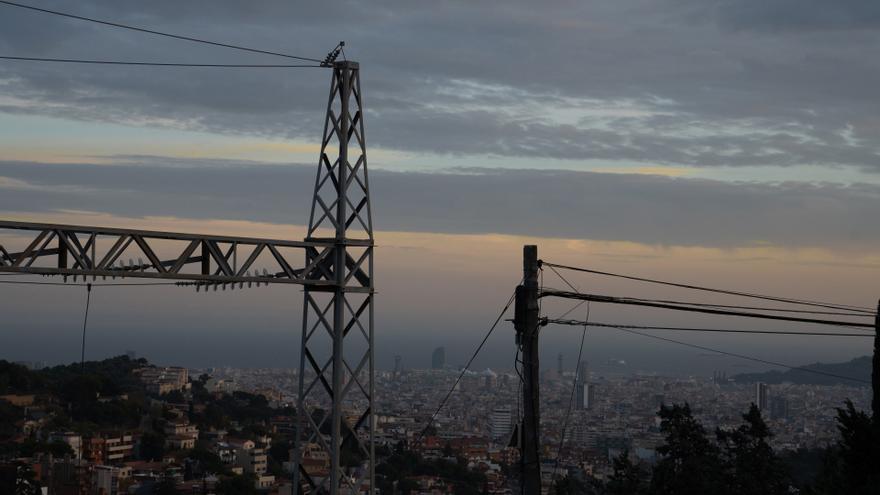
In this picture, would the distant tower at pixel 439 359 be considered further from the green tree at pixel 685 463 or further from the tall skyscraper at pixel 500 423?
the green tree at pixel 685 463

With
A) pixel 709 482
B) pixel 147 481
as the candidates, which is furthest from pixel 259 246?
pixel 147 481

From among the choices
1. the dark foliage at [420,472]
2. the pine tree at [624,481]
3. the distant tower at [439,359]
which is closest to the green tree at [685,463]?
the pine tree at [624,481]

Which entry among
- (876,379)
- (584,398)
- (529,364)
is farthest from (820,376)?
(529,364)

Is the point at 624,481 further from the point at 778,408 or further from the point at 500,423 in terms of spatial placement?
the point at 778,408

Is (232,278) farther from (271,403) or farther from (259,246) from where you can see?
(271,403)

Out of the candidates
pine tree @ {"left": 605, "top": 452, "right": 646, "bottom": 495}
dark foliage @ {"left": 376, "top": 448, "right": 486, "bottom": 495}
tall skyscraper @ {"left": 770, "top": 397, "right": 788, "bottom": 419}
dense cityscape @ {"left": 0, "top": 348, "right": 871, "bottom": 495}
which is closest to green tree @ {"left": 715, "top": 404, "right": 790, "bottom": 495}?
dense cityscape @ {"left": 0, "top": 348, "right": 871, "bottom": 495}

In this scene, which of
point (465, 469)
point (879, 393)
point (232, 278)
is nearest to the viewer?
point (232, 278)
